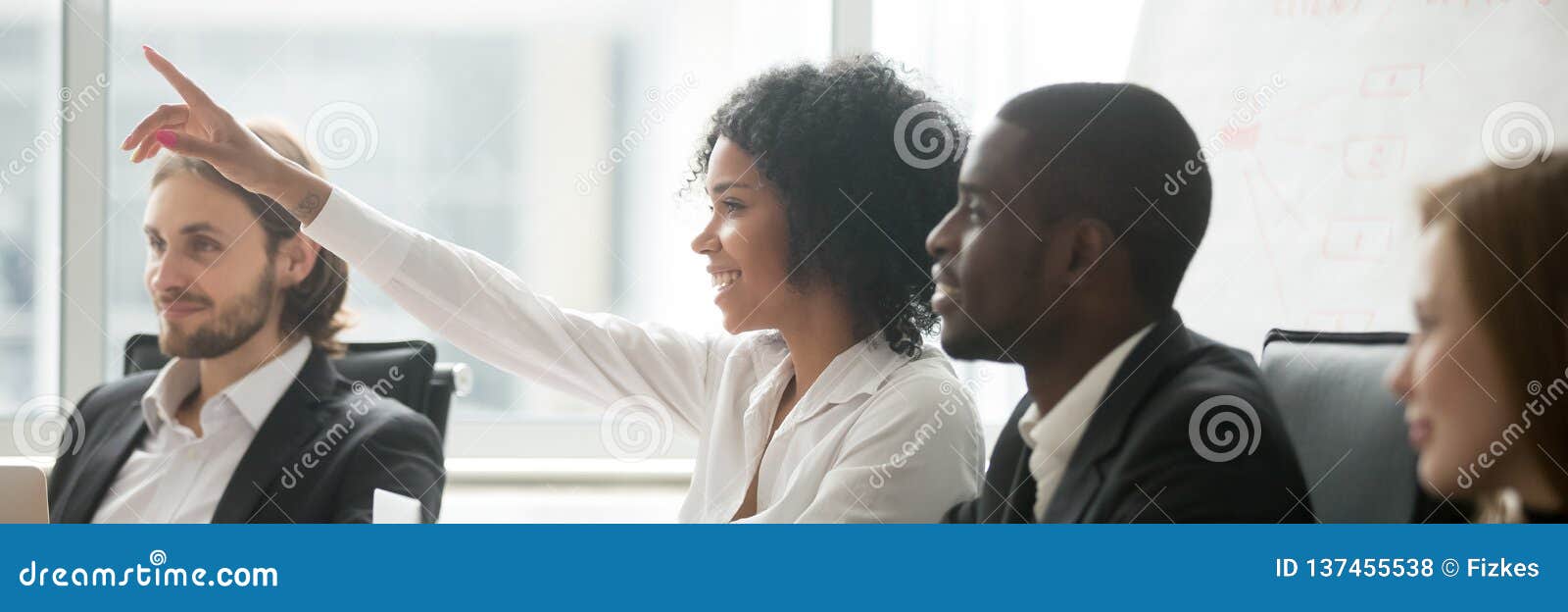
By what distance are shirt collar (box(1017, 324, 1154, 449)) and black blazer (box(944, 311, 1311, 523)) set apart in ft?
0.03

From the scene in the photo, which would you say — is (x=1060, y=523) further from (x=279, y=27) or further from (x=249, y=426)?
(x=279, y=27)

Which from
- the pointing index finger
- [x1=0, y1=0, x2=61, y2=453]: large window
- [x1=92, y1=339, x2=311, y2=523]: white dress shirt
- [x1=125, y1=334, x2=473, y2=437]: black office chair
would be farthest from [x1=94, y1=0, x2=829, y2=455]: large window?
the pointing index finger

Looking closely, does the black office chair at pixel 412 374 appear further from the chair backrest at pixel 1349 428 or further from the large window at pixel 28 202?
the chair backrest at pixel 1349 428

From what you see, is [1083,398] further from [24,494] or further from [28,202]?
[28,202]

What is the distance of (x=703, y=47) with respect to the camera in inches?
90.0

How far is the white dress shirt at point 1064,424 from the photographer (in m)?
0.97

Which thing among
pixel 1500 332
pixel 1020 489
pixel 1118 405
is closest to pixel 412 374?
pixel 1020 489

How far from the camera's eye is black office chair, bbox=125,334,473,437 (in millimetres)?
1630

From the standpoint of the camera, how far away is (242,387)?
1435 mm
